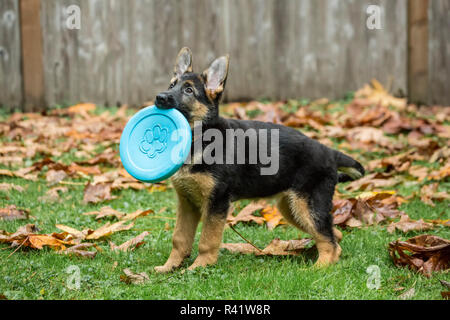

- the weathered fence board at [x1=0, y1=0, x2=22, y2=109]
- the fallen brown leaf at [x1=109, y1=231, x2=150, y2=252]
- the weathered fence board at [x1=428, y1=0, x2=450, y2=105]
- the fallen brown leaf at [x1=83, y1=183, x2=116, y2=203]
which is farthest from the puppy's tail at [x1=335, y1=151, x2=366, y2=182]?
the weathered fence board at [x1=0, y1=0, x2=22, y2=109]

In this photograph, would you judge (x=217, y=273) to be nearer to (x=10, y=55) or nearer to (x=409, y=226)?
(x=409, y=226)

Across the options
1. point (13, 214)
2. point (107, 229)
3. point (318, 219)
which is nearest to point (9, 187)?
point (13, 214)

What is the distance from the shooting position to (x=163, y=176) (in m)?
4.10

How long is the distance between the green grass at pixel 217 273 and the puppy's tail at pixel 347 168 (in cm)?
53

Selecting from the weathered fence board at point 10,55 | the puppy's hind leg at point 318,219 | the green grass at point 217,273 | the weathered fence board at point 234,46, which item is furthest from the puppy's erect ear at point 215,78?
the weathered fence board at point 10,55

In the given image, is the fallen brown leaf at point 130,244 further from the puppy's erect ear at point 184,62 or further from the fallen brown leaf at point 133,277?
the puppy's erect ear at point 184,62

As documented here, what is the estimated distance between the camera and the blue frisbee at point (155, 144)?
13.6 ft

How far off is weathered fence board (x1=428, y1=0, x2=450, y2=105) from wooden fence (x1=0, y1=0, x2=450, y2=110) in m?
0.02

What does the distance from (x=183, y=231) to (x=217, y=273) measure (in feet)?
2.00

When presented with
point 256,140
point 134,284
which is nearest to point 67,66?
point 256,140

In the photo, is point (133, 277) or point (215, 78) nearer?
point (133, 277)

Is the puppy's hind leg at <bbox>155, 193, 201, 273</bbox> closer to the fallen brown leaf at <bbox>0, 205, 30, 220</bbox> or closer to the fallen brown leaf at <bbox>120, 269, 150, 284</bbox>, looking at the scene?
the fallen brown leaf at <bbox>120, 269, 150, 284</bbox>

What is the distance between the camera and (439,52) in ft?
Answer: 33.4
